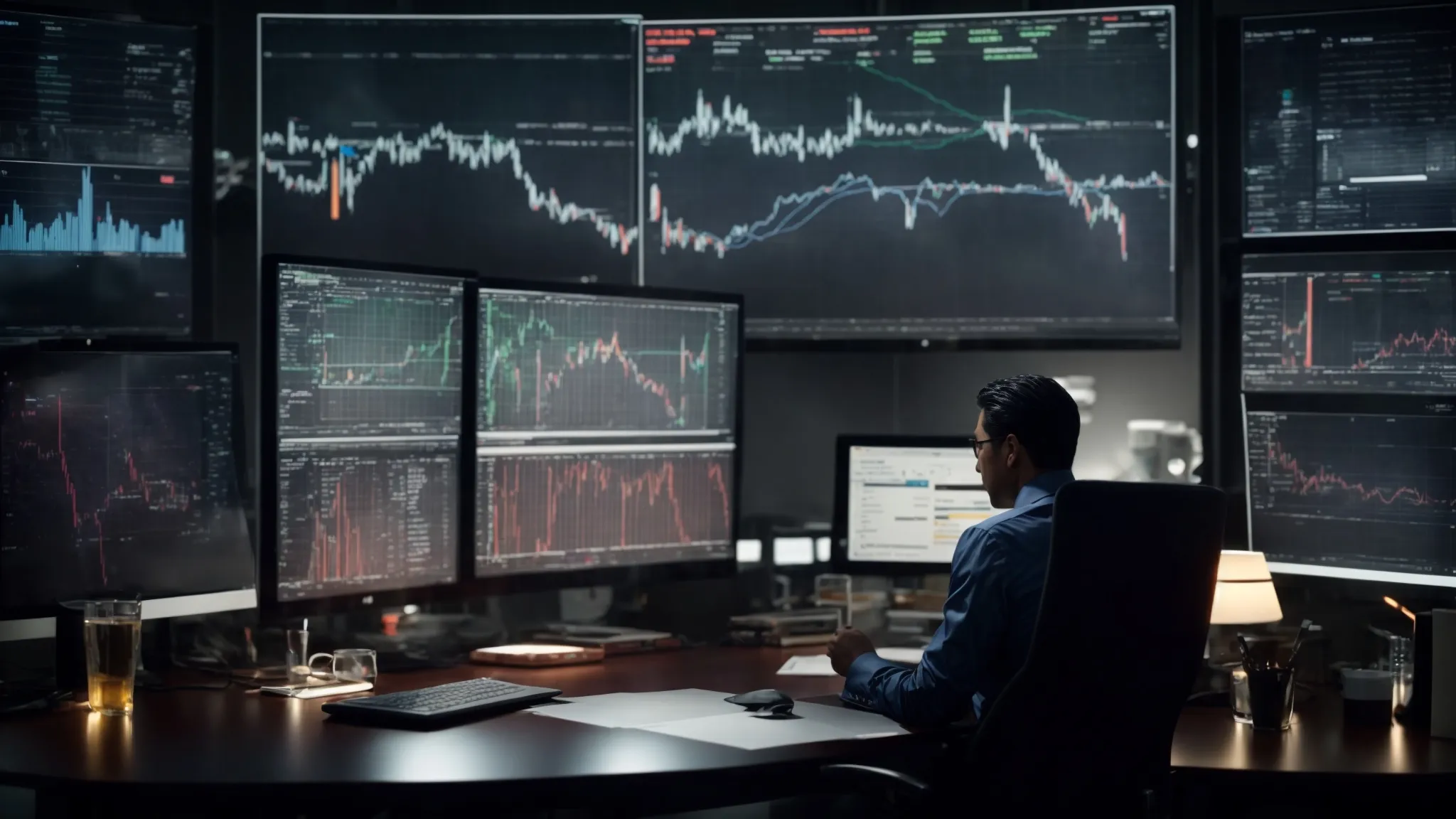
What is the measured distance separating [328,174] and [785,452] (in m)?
1.23

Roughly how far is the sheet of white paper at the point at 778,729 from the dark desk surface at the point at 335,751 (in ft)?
0.09

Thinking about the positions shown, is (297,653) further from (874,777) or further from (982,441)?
(982,441)

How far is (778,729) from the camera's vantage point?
211 cm

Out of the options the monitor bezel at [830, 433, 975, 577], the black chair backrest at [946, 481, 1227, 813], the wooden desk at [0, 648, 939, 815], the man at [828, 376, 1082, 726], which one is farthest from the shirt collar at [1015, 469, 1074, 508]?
the monitor bezel at [830, 433, 975, 577]

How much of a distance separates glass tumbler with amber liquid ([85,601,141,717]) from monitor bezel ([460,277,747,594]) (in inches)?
27.0

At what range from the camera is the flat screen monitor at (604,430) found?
2.85 meters

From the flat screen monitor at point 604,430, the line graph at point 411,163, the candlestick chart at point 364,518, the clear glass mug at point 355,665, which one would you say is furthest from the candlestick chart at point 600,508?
the line graph at point 411,163

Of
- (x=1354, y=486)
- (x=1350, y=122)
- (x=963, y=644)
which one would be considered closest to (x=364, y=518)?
(x=963, y=644)

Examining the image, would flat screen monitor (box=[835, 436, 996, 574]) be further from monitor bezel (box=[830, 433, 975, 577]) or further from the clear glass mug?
the clear glass mug

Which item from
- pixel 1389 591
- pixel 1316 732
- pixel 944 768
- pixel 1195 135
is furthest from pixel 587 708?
pixel 1195 135

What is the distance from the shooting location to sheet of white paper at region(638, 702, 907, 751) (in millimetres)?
2027

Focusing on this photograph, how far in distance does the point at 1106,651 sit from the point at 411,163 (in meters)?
2.07

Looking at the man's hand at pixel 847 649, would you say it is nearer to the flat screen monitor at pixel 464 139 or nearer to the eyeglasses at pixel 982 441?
the eyeglasses at pixel 982 441

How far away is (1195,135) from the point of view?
324 centimetres
